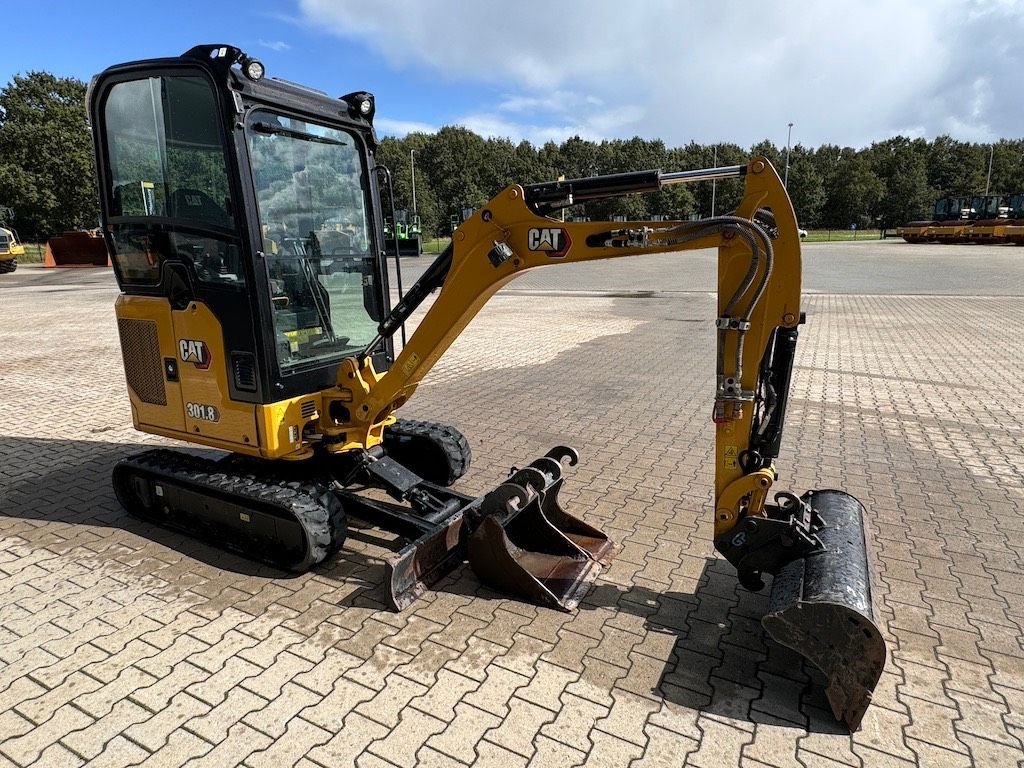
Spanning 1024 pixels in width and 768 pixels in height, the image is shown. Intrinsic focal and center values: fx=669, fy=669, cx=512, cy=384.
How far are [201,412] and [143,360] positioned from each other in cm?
67

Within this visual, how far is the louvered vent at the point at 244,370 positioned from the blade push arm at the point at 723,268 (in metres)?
1.00

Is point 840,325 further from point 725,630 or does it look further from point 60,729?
point 60,729

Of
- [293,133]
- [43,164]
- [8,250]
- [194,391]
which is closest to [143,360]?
[194,391]

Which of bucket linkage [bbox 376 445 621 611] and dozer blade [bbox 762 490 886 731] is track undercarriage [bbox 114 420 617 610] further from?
dozer blade [bbox 762 490 886 731]

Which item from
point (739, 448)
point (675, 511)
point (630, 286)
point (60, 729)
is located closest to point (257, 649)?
point (60, 729)

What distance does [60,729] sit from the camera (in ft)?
9.73

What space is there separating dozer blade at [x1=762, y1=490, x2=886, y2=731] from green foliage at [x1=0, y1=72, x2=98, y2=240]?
50.2m

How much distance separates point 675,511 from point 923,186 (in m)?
78.4

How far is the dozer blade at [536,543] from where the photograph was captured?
3916mm

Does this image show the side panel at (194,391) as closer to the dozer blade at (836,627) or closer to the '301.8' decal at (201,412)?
the '301.8' decal at (201,412)

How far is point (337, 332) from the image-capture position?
4699 millimetres

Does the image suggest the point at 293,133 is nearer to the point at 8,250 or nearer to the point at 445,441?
the point at 445,441

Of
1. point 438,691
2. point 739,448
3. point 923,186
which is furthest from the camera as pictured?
point 923,186

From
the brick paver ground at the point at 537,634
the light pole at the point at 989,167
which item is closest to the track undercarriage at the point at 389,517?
the brick paver ground at the point at 537,634
